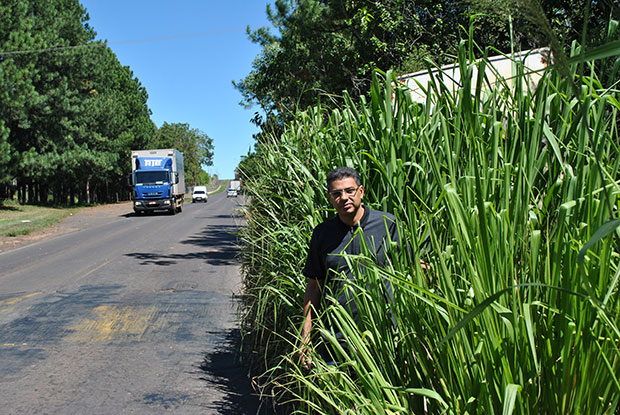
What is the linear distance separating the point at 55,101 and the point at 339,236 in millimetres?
42726

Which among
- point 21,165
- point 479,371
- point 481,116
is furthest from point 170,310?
point 21,165

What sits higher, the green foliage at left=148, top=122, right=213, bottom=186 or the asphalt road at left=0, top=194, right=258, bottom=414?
the green foliage at left=148, top=122, right=213, bottom=186

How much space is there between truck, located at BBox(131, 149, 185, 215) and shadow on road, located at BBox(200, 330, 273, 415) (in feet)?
92.5

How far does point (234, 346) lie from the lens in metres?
6.32

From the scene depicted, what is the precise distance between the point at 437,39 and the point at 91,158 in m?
38.1

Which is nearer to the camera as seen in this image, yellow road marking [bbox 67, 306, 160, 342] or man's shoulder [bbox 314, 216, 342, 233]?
man's shoulder [bbox 314, 216, 342, 233]

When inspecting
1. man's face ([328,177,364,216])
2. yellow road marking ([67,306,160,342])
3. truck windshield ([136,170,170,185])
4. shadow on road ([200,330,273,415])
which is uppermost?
Result: truck windshield ([136,170,170,185])

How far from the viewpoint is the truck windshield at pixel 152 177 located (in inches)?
1341

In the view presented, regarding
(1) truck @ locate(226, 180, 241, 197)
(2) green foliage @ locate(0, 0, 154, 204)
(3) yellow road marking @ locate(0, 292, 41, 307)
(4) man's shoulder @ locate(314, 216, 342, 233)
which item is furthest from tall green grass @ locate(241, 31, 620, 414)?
(2) green foliage @ locate(0, 0, 154, 204)

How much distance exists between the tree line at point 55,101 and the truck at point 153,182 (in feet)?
23.7

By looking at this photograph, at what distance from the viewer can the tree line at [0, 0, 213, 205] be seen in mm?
33844

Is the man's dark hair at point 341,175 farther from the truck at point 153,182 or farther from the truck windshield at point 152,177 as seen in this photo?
the truck windshield at point 152,177

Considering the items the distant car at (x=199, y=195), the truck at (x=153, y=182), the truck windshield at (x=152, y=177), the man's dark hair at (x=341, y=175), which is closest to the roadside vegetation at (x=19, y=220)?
the truck at (x=153, y=182)

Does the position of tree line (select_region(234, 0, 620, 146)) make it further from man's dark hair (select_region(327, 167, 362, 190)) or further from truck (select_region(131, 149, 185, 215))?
truck (select_region(131, 149, 185, 215))
